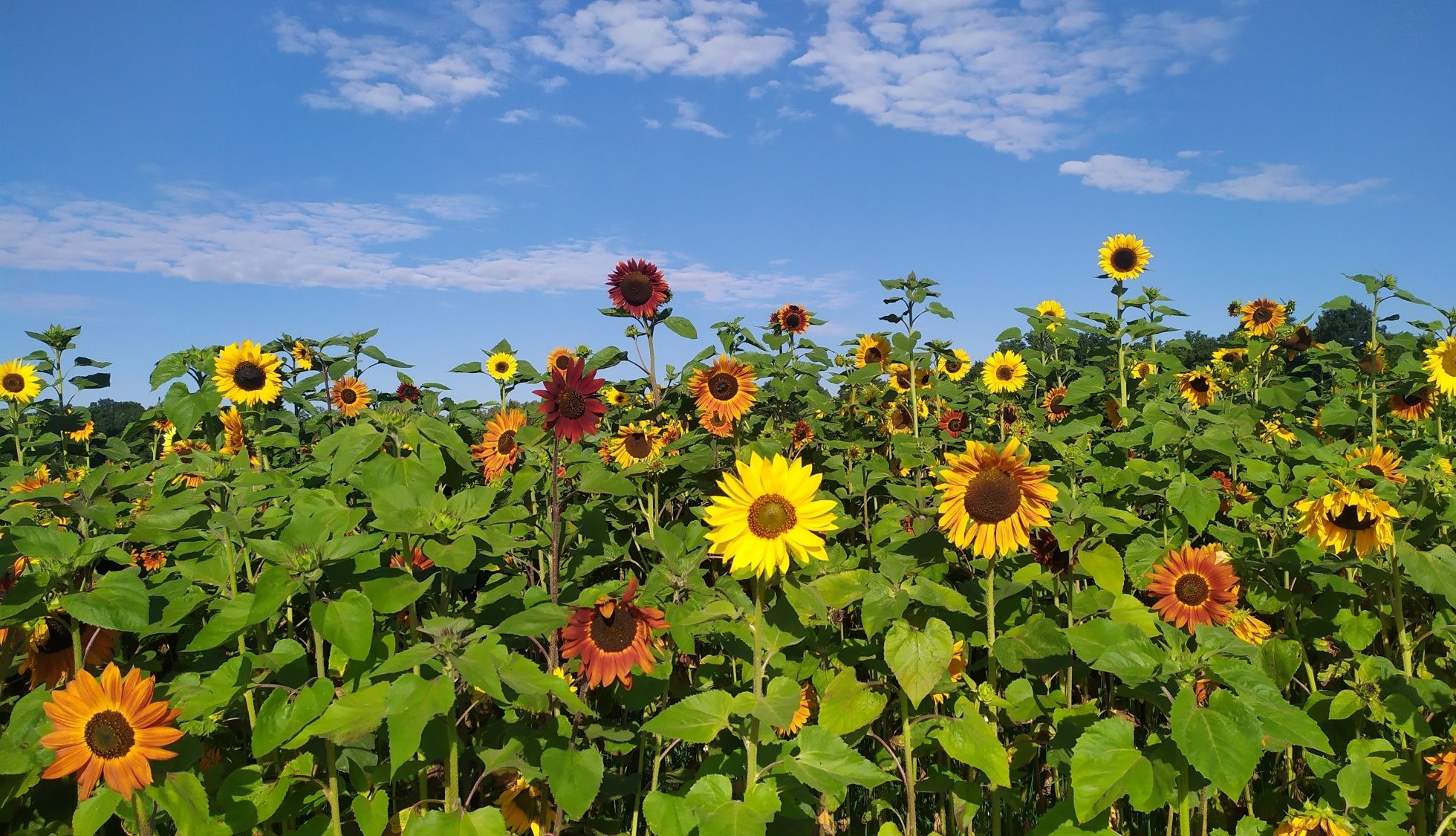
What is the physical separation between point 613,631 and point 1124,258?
598 centimetres

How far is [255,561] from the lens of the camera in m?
3.41

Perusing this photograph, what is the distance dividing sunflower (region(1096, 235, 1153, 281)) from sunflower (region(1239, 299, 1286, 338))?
173 centimetres

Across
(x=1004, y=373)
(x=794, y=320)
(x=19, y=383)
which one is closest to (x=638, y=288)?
(x=794, y=320)

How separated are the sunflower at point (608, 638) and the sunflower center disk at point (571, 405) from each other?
2.16 ft

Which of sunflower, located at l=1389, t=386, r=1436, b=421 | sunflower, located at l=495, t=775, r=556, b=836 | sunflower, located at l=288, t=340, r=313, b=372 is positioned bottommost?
sunflower, located at l=495, t=775, r=556, b=836

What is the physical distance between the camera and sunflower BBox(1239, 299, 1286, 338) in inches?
305

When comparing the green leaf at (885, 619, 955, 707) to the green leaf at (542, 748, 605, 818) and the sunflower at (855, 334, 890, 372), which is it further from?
the sunflower at (855, 334, 890, 372)

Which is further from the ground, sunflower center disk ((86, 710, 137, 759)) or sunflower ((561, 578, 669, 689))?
sunflower ((561, 578, 669, 689))

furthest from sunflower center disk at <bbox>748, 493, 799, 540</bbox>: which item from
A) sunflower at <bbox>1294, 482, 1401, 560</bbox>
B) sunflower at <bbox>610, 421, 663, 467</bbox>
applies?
sunflower at <bbox>1294, 482, 1401, 560</bbox>

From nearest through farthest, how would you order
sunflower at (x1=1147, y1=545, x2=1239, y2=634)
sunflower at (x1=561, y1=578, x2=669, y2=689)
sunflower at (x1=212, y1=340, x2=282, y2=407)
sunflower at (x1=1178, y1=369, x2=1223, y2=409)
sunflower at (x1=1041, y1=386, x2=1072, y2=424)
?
sunflower at (x1=561, y1=578, x2=669, y2=689), sunflower at (x1=1147, y1=545, x2=1239, y2=634), sunflower at (x1=212, y1=340, x2=282, y2=407), sunflower at (x1=1178, y1=369, x2=1223, y2=409), sunflower at (x1=1041, y1=386, x2=1072, y2=424)

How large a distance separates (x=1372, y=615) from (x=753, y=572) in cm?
286

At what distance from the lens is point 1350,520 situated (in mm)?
3016

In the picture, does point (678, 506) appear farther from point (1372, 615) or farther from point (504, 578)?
point (1372, 615)

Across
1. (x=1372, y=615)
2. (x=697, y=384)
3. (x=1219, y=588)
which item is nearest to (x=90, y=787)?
(x=697, y=384)
